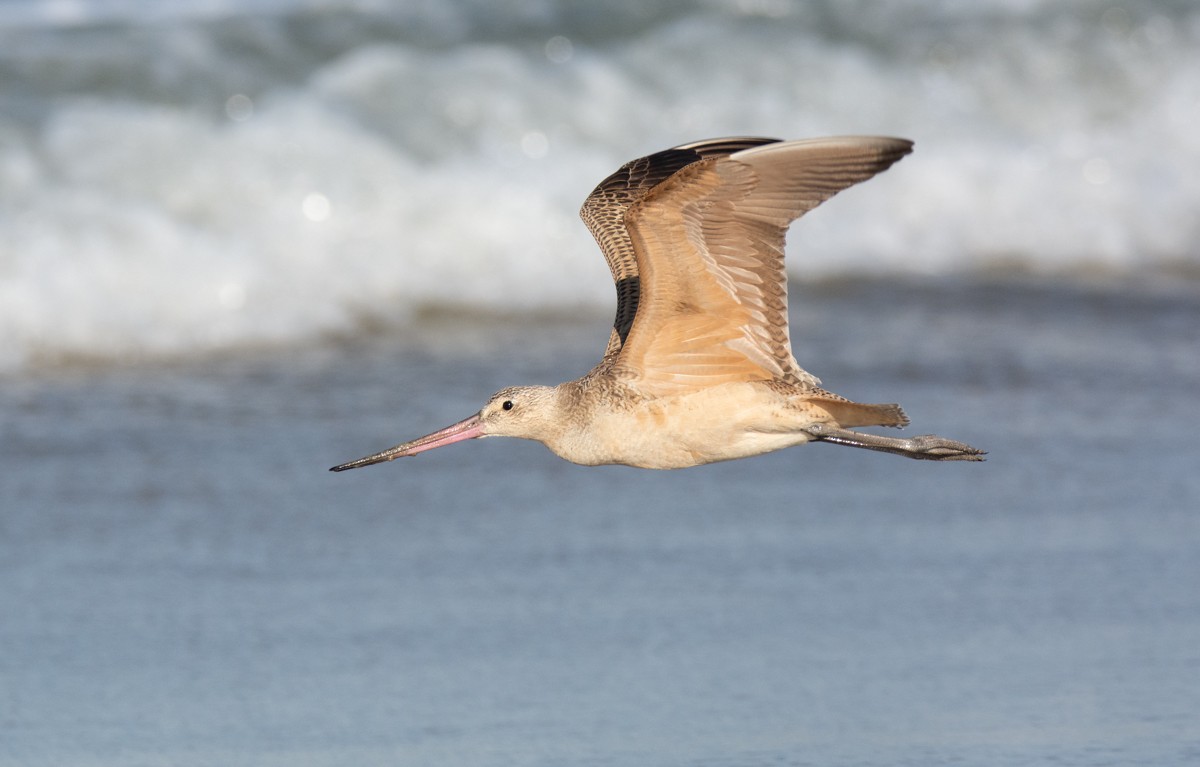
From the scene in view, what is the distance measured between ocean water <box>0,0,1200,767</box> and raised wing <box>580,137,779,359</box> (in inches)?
35.1

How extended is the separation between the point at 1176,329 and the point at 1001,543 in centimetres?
299

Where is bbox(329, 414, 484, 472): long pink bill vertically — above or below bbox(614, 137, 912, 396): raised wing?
below

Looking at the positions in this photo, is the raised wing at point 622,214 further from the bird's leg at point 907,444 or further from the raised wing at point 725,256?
the bird's leg at point 907,444

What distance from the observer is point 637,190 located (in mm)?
4762

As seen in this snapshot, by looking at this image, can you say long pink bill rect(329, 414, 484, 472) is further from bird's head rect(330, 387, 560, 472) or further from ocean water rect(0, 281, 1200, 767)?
ocean water rect(0, 281, 1200, 767)

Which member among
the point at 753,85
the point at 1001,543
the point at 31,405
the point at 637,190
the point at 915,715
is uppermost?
the point at 753,85

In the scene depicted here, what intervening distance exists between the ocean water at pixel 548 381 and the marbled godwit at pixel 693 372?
627mm

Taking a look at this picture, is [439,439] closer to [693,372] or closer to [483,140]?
[693,372]

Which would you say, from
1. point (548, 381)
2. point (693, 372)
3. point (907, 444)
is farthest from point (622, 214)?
point (548, 381)

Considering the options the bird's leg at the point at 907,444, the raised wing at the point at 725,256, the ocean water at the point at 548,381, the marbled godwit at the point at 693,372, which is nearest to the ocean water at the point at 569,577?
the ocean water at the point at 548,381

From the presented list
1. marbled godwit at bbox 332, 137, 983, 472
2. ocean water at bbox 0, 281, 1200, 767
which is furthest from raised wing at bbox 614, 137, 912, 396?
ocean water at bbox 0, 281, 1200, 767

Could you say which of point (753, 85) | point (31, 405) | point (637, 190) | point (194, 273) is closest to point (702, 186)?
point (637, 190)

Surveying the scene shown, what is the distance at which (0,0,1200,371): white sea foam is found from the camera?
25.6 ft

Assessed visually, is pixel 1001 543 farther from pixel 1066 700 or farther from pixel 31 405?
pixel 31 405
